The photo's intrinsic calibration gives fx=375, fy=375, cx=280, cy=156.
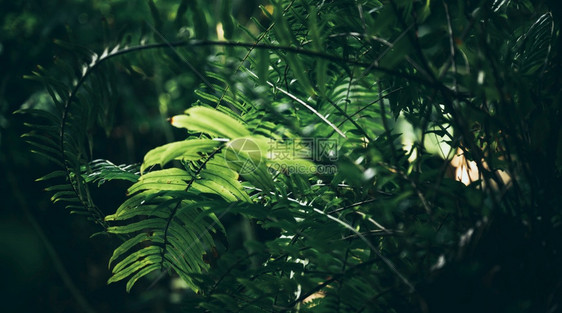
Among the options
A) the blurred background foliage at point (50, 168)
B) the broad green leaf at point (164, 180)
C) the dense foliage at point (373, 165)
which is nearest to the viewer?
the dense foliage at point (373, 165)

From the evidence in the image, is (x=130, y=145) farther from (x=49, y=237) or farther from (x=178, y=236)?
(x=178, y=236)

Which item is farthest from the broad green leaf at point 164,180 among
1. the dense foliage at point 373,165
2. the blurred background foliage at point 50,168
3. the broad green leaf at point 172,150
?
the blurred background foliage at point 50,168

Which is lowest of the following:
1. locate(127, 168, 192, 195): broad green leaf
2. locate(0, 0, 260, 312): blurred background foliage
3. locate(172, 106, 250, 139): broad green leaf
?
locate(172, 106, 250, 139): broad green leaf

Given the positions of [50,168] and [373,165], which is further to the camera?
[50,168]

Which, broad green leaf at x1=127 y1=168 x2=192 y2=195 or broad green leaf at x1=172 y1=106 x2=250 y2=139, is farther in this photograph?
broad green leaf at x1=127 y1=168 x2=192 y2=195

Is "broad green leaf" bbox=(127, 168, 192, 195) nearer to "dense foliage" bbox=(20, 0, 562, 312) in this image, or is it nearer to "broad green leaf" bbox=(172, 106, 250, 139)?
"dense foliage" bbox=(20, 0, 562, 312)

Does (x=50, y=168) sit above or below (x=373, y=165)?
above

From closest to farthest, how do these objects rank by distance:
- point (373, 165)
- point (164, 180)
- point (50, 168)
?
1. point (373, 165)
2. point (164, 180)
3. point (50, 168)

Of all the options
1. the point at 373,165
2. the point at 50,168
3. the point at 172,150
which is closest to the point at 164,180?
the point at 172,150

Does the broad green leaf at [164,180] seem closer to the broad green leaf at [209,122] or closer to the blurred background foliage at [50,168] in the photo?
the broad green leaf at [209,122]

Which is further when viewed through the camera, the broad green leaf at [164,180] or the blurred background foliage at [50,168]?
the blurred background foliage at [50,168]

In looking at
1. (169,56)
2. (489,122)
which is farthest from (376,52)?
(169,56)

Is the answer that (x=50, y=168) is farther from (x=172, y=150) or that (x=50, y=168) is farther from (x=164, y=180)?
(x=172, y=150)

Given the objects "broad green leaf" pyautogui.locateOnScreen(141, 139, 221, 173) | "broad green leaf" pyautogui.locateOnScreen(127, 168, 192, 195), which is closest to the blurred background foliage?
"broad green leaf" pyautogui.locateOnScreen(127, 168, 192, 195)
